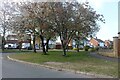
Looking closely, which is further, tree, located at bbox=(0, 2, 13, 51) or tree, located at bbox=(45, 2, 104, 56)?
tree, located at bbox=(0, 2, 13, 51)

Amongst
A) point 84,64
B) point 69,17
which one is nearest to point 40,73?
point 84,64

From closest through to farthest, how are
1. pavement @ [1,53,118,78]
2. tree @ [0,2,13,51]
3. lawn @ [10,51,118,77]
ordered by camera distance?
pavement @ [1,53,118,78] < lawn @ [10,51,118,77] < tree @ [0,2,13,51]

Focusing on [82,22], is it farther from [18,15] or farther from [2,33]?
[2,33]

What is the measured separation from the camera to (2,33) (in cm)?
6631

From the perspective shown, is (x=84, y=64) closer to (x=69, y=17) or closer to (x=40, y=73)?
(x=40, y=73)

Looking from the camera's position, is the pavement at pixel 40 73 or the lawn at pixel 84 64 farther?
the lawn at pixel 84 64

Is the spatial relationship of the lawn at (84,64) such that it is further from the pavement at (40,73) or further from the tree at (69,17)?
the tree at (69,17)

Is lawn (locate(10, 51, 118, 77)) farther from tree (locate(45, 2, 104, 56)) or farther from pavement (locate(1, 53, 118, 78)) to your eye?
tree (locate(45, 2, 104, 56))

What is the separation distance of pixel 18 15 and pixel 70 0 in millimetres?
8760

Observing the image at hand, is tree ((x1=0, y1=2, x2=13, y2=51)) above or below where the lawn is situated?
above

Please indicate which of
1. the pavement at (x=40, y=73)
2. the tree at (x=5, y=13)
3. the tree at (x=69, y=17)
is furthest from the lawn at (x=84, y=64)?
the tree at (x=5, y=13)

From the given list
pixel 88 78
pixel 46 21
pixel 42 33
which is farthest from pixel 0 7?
pixel 88 78

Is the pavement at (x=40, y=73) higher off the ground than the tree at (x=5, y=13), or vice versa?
the tree at (x=5, y=13)

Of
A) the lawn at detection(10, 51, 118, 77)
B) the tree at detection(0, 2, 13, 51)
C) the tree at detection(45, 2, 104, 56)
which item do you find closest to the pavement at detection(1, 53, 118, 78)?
the lawn at detection(10, 51, 118, 77)
